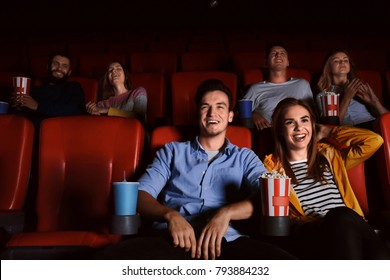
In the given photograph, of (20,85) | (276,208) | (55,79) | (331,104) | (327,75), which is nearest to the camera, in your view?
(276,208)

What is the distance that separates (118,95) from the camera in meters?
1.57

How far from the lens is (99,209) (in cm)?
93

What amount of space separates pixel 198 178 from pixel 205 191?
0.10 feet

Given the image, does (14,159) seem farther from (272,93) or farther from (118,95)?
(272,93)

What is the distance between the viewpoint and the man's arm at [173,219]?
0.71m

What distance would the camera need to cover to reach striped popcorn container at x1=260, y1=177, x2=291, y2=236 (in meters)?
0.65

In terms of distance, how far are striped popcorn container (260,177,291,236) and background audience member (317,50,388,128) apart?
690mm

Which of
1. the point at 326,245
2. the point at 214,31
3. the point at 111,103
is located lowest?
the point at 326,245

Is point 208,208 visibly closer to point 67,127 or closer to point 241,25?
point 67,127

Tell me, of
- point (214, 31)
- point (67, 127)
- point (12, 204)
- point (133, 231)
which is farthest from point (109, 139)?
point (214, 31)

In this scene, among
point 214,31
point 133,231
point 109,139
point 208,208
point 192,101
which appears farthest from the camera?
point 214,31

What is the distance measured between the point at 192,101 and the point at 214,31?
1557 mm

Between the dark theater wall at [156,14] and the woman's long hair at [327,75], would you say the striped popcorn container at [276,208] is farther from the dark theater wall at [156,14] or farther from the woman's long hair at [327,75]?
the dark theater wall at [156,14]

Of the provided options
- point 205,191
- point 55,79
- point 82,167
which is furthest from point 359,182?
point 55,79
